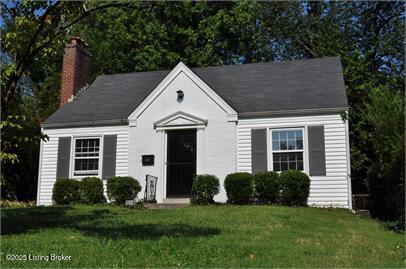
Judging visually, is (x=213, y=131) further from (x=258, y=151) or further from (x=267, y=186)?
(x=267, y=186)

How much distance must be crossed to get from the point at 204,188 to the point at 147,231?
614 centimetres

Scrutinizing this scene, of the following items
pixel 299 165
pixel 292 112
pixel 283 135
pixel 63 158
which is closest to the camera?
pixel 299 165

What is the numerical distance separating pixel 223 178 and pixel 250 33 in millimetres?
17185

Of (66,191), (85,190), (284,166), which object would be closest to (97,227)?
(85,190)

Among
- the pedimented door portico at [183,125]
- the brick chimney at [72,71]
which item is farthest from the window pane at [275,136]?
the brick chimney at [72,71]

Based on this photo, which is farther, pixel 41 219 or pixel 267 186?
pixel 267 186

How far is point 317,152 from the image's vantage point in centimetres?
1504

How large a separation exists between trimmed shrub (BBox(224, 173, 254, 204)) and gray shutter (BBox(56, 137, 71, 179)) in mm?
6200

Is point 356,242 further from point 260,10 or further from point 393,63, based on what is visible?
point 260,10

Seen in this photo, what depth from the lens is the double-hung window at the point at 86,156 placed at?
56.5 feet

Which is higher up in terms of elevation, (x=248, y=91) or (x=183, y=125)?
(x=248, y=91)

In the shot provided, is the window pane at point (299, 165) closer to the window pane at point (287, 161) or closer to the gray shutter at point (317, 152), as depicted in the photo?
the window pane at point (287, 161)

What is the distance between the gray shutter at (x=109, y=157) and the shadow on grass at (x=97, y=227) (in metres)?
4.81

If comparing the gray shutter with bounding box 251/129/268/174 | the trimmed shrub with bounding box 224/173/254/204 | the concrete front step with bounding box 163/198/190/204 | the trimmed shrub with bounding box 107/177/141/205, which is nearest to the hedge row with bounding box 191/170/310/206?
the trimmed shrub with bounding box 224/173/254/204
